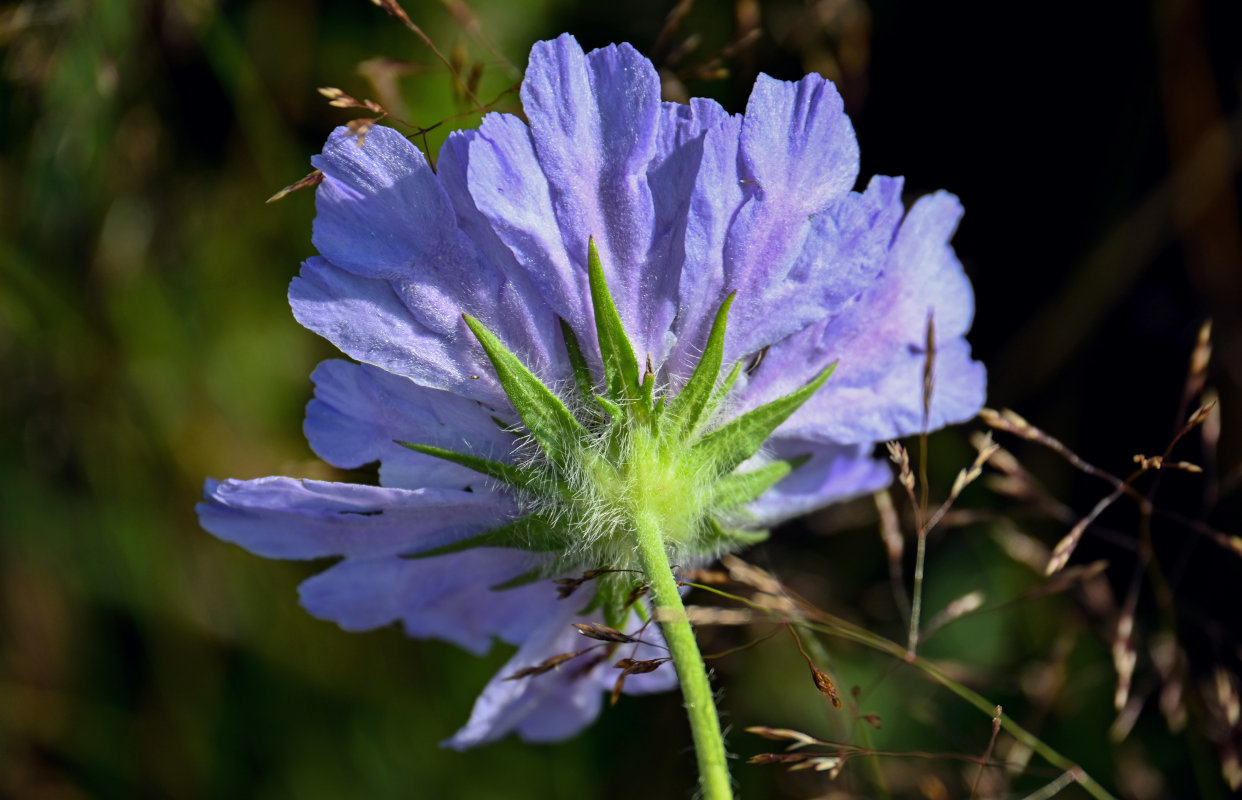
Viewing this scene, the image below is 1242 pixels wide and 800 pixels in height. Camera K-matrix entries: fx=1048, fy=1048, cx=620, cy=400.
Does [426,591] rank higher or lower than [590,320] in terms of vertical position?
lower

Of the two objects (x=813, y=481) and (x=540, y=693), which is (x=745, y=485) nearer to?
(x=813, y=481)

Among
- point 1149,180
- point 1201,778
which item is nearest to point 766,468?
point 1201,778

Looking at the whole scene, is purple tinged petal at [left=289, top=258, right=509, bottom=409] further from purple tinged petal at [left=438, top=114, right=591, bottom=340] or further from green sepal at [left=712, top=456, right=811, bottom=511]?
green sepal at [left=712, top=456, right=811, bottom=511]

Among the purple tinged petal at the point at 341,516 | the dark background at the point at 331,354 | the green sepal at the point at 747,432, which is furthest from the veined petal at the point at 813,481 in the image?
the dark background at the point at 331,354

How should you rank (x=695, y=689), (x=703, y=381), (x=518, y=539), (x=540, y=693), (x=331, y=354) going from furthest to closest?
1. (x=331, y=354)
2. (x=540, y=693)
3. (x=518, y=539)
4. (x=703, y=381)
5. (x=695, y=689)

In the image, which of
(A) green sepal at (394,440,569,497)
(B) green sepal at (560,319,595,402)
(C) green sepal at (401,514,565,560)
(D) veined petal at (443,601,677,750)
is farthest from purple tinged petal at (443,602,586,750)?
(B) green sepal at (560,319,595,402)

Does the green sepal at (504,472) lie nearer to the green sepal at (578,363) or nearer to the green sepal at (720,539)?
the green sepal at (578,363)

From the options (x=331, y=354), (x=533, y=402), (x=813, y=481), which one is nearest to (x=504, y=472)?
(x=533, y=402)
